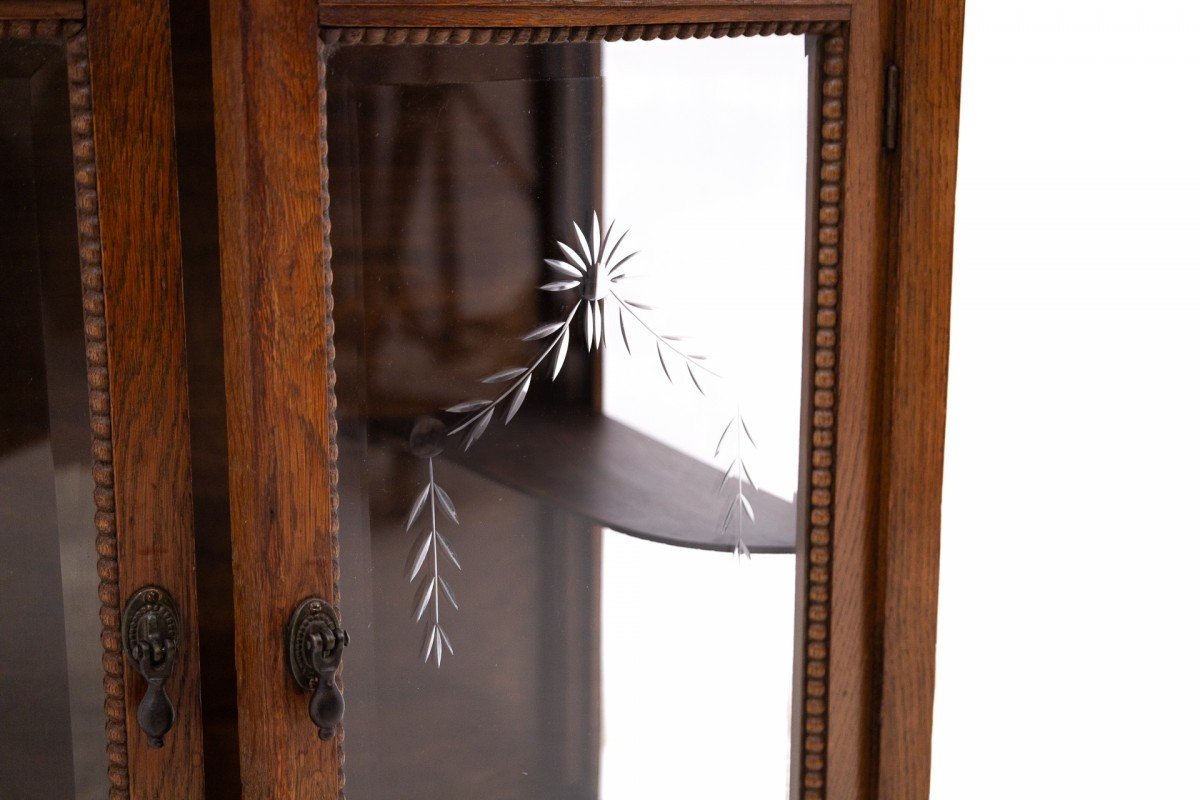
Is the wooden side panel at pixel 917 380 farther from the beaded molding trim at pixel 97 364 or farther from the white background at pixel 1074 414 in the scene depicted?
the beaded molding trim at pixel 97 364

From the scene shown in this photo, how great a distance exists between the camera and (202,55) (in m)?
0.78

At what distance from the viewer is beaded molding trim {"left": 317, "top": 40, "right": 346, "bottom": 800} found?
2.56ft

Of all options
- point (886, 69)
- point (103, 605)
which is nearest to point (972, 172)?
→ point (886, 69)

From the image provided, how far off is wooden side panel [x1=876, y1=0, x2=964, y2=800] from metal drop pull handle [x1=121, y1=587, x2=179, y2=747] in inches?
19.5

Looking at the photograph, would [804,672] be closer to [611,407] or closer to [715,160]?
[611,407]

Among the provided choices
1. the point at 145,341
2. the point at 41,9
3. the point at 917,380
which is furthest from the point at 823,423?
the point at 41,9

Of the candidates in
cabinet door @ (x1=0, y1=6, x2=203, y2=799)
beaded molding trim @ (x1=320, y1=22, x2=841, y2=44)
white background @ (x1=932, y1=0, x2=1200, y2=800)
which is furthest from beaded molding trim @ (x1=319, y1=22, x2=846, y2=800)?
white background @ (x1=932, y1=0, x2=1200, y2=800)

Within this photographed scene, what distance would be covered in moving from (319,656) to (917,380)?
45 cm

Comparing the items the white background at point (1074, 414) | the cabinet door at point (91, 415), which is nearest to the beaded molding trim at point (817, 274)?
the cabinet door at point (91, 415)

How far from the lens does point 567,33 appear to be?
806 millimetres

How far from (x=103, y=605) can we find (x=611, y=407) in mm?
351

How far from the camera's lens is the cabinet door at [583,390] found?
0.80m

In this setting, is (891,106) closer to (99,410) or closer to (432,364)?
(432,364)

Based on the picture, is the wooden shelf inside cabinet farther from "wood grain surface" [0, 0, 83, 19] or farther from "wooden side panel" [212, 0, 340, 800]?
"wood grain surface" [0, 0, 83, 19]
